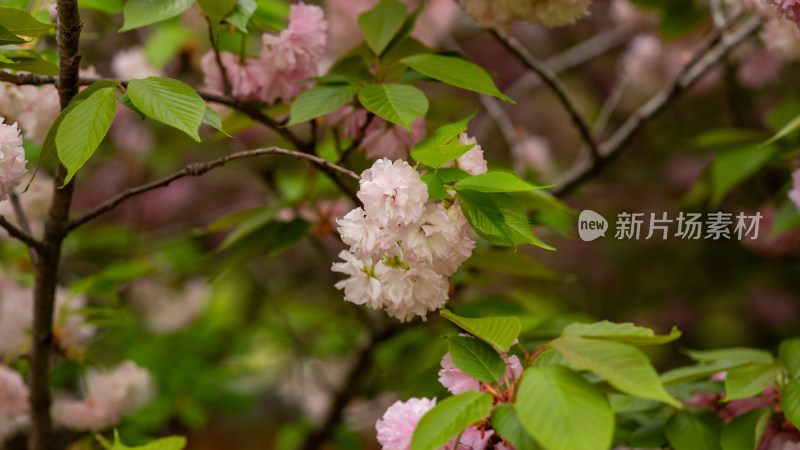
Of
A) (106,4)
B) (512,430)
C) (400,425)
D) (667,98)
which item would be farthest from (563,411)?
(667,98)

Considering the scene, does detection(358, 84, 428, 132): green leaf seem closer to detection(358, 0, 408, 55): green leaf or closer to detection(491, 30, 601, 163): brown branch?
detection(358, 0, 408, 55): green leaf

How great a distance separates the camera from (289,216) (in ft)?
4.13

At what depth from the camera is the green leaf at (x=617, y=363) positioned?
0.56 meters

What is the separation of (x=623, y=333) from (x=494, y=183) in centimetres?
19

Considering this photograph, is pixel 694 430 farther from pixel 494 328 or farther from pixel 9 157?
pixel 9 157

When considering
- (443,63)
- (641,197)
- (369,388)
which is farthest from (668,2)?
(641,197)

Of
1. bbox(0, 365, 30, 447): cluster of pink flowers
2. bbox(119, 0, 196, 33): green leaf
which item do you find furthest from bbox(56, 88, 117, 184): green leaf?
bbox(0, 365, 30, 447): cluster of pink flowers

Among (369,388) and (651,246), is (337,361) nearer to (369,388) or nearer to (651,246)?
(369,388)

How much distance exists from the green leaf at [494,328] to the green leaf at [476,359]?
0.05 feet

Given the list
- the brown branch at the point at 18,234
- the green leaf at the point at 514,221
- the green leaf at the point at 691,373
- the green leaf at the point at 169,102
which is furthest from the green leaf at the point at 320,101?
the green leaf at the point at 691,373

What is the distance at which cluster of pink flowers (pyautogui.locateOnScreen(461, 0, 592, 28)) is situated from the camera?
0.94 meters

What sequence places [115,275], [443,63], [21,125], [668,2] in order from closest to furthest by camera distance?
[443,63] → [21,125] → [115,275] → [668,2]

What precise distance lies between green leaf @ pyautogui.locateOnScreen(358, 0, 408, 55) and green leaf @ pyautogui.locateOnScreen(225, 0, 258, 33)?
0.53 feet

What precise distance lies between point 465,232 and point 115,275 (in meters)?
0.84
